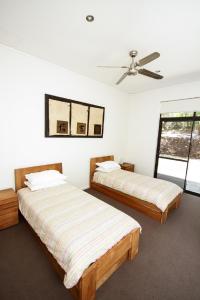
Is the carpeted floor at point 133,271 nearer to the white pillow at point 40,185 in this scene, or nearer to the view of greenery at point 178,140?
the white pillow at point 40,185

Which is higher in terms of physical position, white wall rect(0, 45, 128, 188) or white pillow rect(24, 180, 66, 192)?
white wall rect(0, 45, 128, 188)

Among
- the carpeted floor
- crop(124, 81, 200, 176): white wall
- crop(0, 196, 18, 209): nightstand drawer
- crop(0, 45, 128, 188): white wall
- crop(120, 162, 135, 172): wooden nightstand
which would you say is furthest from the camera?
crop(120, 162, 135, 172): wooden nightstand

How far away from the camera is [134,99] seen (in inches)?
182

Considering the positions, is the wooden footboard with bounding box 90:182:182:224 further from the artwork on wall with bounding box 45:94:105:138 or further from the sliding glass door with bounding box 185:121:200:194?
the artwork on wall with bounding box 45:94:105:138

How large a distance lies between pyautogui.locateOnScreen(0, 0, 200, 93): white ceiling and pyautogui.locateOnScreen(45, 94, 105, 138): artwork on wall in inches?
30.5

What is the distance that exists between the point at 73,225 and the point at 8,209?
1225 mm

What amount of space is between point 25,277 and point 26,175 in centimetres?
148

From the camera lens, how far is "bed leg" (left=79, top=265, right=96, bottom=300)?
3.90ft

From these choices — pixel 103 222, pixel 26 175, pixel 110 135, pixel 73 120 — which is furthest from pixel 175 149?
pixel 26 175

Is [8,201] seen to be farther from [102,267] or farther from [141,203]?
[141,203]

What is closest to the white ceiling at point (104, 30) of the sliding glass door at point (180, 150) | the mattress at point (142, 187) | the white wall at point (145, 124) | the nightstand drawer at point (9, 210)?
the white wall at point (145, 124)

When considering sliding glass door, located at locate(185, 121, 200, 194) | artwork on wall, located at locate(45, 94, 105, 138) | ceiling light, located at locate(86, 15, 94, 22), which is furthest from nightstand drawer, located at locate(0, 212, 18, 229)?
sliding glass door, located at locate(185, 121, 200, 194)

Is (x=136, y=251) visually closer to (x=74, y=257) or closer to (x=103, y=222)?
(x=103, y=222)

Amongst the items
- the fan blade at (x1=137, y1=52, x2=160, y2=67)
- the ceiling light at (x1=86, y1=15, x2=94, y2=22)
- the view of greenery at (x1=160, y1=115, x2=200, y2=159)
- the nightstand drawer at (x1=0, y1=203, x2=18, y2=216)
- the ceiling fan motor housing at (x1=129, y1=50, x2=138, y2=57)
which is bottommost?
the nightstand drawer at (x1=0, y1=203, x2=18, y2=216)
